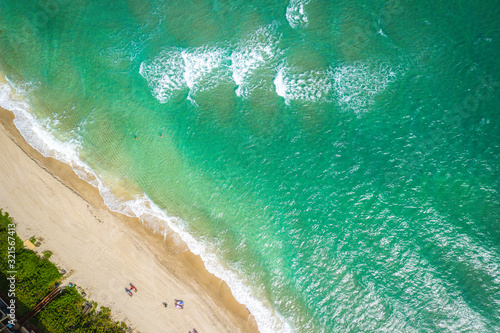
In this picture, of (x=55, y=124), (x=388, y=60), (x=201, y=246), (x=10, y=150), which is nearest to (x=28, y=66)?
(x=55, y=124)

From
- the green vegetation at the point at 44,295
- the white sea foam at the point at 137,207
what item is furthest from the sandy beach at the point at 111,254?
the green vegetation at the point at 44,295

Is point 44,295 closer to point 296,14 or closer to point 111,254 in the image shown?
point 111,254

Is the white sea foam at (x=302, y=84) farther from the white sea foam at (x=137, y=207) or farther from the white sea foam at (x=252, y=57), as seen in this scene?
the white sea foam at (x=137, y=207)

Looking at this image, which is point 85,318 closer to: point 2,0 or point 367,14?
point 2,0

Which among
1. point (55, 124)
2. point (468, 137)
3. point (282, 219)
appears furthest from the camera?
point (55, 124)

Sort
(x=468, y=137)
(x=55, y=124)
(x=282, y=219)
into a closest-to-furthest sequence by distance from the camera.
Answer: (x=468, y=137) → (x=282, y=219) → (x=55, y=124)

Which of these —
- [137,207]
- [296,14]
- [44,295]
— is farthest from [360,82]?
[44,295]
